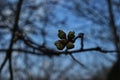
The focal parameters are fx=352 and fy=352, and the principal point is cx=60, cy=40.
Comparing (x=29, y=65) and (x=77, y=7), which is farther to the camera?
(x=77, y=7)

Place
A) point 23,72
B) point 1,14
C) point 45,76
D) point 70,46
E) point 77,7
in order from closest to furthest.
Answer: point 70,46
point 1,14
point 23,72
point 77,7
point 45,76

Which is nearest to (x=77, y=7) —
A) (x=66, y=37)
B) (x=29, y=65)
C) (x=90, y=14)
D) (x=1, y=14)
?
(x=90, y=14)

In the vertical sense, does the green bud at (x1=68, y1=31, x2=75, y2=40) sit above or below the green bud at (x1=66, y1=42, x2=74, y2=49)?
above

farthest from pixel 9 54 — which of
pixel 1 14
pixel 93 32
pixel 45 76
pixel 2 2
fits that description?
pixel 45 76

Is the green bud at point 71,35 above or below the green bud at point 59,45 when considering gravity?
above

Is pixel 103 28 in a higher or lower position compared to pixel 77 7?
lower

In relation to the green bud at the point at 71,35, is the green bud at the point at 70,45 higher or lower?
lower

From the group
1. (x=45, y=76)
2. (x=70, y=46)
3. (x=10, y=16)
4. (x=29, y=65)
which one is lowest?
(x=45, y=76)

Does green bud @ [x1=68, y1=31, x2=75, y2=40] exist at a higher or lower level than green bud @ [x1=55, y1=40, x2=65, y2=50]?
higher

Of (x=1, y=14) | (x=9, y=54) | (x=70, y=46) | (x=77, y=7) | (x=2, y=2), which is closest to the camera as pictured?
(x=70, y=46)

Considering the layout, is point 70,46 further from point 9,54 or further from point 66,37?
point 9,54
